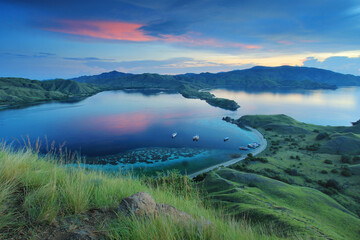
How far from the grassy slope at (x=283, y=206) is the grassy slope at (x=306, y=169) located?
0.12 metres

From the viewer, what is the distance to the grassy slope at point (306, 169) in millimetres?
22250

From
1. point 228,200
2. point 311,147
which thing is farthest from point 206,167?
point 311,147

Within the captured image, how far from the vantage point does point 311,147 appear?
62.1 m

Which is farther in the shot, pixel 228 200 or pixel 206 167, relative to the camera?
pixel 206 167

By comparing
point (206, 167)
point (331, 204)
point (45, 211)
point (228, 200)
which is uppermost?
point (45, 211)

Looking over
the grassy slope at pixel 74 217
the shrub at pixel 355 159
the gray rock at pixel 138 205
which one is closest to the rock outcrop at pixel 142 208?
the gray rock at pixel 138 205

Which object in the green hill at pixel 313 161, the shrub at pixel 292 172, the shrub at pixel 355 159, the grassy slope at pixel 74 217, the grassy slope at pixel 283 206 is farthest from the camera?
the shrub at pixel 355 159

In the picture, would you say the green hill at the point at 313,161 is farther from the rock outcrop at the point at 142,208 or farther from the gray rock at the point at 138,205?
the gray rock at the point at 138,205

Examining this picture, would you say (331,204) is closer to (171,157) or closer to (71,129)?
(171,157)

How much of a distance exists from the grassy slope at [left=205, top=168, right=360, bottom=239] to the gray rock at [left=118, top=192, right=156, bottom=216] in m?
13.4

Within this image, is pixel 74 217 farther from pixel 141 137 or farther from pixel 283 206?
pixel 141 137

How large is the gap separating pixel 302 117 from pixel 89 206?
14585 cm

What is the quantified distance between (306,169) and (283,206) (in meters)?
28.9

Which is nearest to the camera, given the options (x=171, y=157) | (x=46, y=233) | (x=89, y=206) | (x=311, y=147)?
(x=46, y=233)
